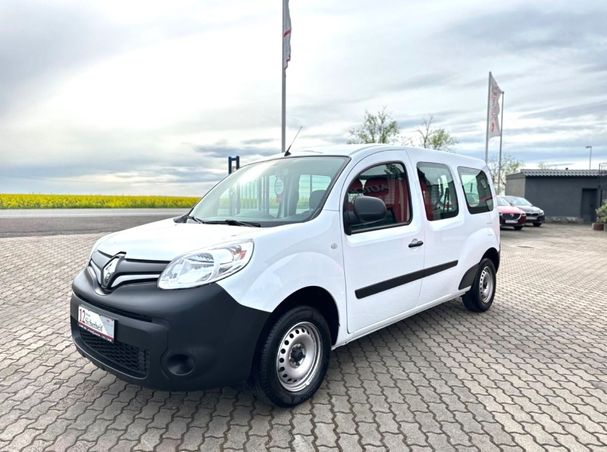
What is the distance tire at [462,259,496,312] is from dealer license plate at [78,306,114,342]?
4046 mm

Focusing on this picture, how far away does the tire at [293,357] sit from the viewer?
103 inches

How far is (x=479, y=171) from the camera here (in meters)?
5.23

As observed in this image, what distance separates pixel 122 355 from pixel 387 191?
2374mm

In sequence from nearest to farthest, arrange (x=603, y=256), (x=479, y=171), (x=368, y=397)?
(x=368, y=397) < (x=479, y=171) < (x=603, y=256)

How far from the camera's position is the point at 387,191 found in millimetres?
3613

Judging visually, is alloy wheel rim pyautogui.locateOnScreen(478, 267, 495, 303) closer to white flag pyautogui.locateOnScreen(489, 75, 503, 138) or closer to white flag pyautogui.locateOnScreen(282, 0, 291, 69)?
white flag pyautogui.locateOnScreen(282, 0, 291, 69)

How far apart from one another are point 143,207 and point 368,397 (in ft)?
100

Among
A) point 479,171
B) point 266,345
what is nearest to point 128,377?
point 266,345

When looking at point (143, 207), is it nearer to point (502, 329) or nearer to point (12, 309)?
point (12, 309)

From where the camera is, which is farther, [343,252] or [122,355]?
[343,252]

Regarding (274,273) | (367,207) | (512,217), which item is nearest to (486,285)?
(367,207)

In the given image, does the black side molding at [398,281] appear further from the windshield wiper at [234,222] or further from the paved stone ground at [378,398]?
the windshield wiper at [234,222]

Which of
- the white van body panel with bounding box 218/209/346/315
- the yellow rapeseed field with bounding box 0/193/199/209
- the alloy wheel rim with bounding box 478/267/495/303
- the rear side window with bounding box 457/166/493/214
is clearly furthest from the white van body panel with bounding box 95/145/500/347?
the yellow rapeseed field with bounding box 0/193/199/209

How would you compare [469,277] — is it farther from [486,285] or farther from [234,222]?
[234,222]
